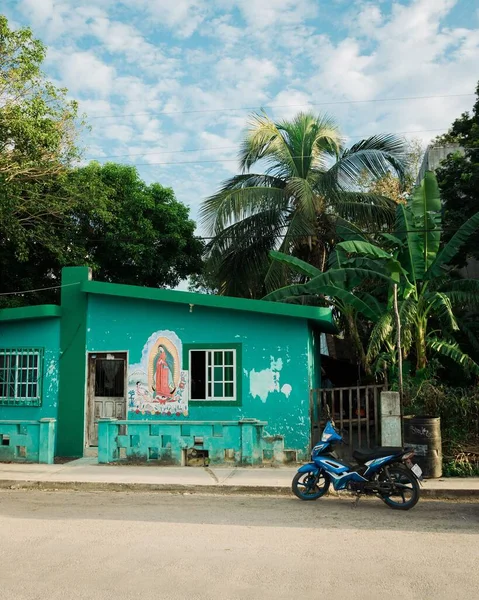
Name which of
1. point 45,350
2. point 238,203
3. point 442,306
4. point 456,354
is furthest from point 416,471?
point 238,203

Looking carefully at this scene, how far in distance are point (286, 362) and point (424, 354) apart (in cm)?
316

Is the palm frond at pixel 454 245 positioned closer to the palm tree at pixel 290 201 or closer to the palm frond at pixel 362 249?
the palm frond at pixel 362 249

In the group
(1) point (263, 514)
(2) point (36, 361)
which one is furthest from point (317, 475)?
(2) point (36, 361)

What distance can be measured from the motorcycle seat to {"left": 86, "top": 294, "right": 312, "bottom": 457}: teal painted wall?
11.1ft

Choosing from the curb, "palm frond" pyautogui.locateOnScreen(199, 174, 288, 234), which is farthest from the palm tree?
the curb

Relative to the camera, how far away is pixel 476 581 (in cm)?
492

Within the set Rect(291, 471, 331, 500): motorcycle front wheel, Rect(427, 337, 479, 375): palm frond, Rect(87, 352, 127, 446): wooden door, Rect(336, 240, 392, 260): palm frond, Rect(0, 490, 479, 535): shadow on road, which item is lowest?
Rect(0, 490, 479, 535): shadow on road

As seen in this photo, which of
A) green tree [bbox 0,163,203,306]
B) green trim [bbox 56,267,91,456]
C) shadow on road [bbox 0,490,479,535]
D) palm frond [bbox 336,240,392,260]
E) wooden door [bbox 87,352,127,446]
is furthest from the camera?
green tree [bbox 0,163,203,306]

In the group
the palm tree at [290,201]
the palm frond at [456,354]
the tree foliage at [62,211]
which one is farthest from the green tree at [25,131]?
the palm frond at [456,354]

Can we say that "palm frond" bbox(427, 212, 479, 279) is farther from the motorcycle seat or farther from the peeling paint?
the motorcycle seat

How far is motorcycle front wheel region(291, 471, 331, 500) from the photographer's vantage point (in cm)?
864

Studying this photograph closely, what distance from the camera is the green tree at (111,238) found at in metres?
19.4

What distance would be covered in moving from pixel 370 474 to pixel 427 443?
2.19 metres

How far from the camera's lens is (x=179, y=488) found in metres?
9.52
